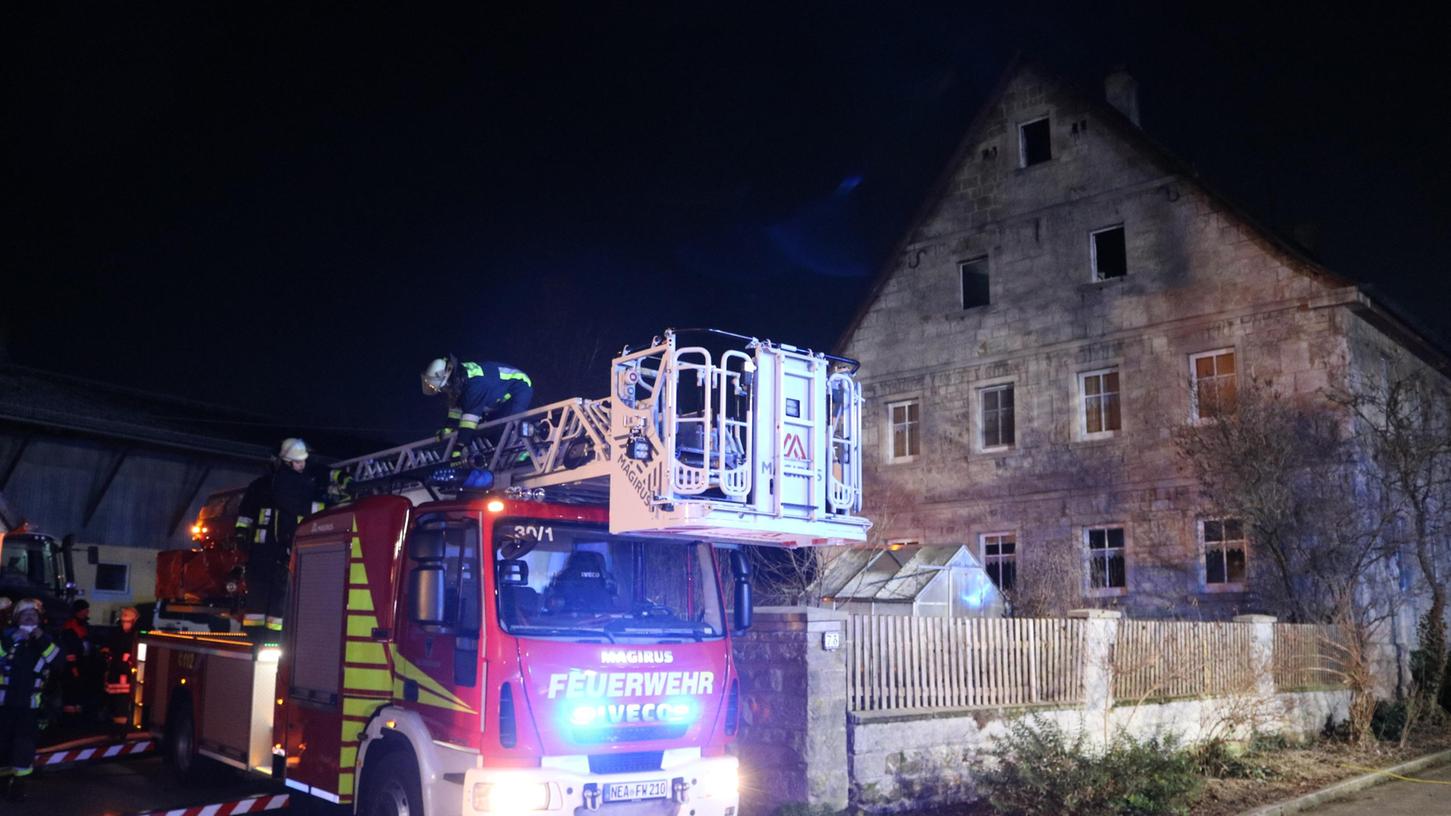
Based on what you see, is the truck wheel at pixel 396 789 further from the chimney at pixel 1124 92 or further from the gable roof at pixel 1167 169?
the chimney at pixel 1124 92

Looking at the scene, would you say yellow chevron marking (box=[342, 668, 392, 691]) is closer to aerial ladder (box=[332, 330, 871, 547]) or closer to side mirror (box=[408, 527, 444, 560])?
side mirror (box=[408, 527, 444, 560])

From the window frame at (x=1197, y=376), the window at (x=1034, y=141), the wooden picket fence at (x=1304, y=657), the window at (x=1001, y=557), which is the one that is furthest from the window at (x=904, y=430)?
the wooden picket fence at (x=1304, y=657)

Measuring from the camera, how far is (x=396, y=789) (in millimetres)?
7324

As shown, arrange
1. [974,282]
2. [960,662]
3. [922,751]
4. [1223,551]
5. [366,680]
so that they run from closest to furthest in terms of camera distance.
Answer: [366,680]
[922,751]
[960,662]
[1223,551]
[974,282]

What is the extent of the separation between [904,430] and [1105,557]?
5.32m

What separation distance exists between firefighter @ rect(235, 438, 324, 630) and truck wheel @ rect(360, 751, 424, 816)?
303cm

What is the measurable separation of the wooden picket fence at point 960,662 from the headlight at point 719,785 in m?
2.12

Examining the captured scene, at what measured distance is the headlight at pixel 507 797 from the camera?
6.47 metres

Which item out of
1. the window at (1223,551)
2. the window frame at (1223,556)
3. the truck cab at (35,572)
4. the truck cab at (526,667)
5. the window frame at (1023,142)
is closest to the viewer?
the truck cab at (526,667)

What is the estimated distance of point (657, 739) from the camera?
7.25 meters

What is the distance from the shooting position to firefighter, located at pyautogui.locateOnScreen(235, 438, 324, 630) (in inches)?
400

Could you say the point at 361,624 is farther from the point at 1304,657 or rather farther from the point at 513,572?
the point at 1304,657

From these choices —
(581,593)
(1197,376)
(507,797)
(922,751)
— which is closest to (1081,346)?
(1197,376)

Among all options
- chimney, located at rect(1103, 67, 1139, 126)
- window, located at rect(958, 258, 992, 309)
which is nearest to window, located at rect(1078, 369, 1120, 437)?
window, located at rect(958, 258, 992, 309)
